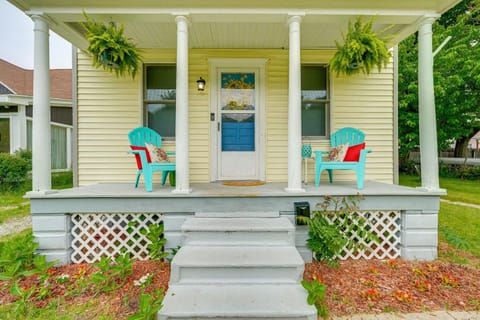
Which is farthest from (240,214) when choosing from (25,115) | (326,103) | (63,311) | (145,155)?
(25,115)

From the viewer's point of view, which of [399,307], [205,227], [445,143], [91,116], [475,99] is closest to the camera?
[399,307]

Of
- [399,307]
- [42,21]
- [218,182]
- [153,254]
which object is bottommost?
[399,307]

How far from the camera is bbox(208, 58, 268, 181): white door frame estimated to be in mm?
4387

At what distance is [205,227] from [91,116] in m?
3.11

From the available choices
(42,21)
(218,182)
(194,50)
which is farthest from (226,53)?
(42,21)

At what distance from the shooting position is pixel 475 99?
7.44 meters

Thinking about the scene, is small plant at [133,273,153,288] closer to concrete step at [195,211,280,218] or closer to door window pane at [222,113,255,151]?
concrete step at [195,211,280,218]

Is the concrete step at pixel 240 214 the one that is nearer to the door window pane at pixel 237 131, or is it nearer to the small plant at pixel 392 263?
the small plant at pixel 392 263

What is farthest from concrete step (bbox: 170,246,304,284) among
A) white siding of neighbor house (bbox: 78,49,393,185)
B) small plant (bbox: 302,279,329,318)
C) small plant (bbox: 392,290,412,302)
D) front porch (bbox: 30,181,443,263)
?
white siding of neighbor house (bbox: 78,49,393,185)

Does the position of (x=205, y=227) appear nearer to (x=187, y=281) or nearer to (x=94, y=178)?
(x=187, y=281)

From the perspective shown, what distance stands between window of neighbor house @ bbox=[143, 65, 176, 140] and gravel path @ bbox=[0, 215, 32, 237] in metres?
2.48

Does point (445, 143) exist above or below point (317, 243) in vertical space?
above

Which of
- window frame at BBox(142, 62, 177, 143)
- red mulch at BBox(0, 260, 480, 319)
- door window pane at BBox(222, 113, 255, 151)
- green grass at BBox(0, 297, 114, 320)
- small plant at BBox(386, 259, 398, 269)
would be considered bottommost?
green grass at BBox(0, 297, 114, 320)

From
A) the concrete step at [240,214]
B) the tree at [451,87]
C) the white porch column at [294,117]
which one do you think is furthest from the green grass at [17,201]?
the tree at [451,87]
